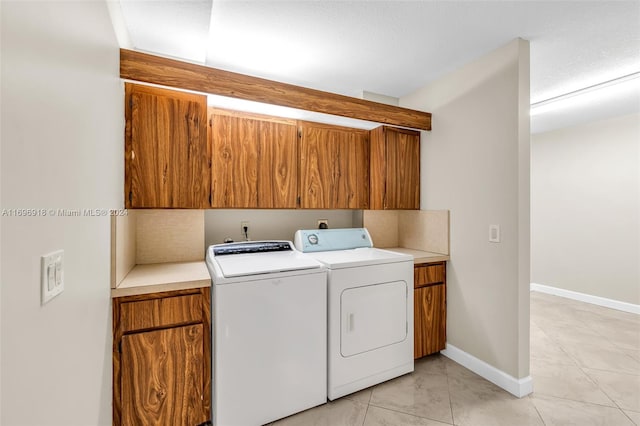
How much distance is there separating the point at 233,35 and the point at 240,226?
1.43 m

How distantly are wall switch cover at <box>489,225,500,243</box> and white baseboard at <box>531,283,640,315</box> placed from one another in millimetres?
2959

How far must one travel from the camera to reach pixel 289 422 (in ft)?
5.75

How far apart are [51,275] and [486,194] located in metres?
2.46

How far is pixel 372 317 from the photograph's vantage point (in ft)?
6.73

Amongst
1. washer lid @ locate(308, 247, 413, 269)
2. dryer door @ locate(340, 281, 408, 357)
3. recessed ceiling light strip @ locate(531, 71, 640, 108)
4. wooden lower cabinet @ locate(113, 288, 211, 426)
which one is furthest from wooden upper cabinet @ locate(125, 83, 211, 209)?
recessed ceiling light strip @ locate(531, 71, 640, 108)

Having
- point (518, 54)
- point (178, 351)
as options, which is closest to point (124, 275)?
point (178, 351)

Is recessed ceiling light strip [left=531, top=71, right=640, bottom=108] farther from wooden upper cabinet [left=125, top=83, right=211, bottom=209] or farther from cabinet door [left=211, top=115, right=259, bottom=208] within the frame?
wooden upper cabinet [left=125, top=83, right=211, bottom=209]

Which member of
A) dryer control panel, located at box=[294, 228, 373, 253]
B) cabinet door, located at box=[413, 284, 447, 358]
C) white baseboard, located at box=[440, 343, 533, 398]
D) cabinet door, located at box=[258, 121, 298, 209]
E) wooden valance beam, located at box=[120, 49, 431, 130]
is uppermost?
wooden valance beam, located at box=[120, 49, 431, 130]

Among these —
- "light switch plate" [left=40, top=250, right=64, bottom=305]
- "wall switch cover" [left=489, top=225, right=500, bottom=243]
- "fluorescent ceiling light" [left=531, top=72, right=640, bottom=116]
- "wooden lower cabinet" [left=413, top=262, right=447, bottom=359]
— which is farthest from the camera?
"fluorescent ceiling light" [left=531, top=72, right=640, bottom=116]

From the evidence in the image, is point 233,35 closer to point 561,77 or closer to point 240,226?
point 240,226

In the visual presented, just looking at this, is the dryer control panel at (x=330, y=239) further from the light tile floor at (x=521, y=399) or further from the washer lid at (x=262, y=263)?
the light tile floor at (x=521, y=399)

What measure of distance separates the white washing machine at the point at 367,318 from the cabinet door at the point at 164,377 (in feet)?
2.68

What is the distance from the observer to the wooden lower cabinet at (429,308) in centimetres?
239

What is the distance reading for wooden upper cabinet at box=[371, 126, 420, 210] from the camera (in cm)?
262
